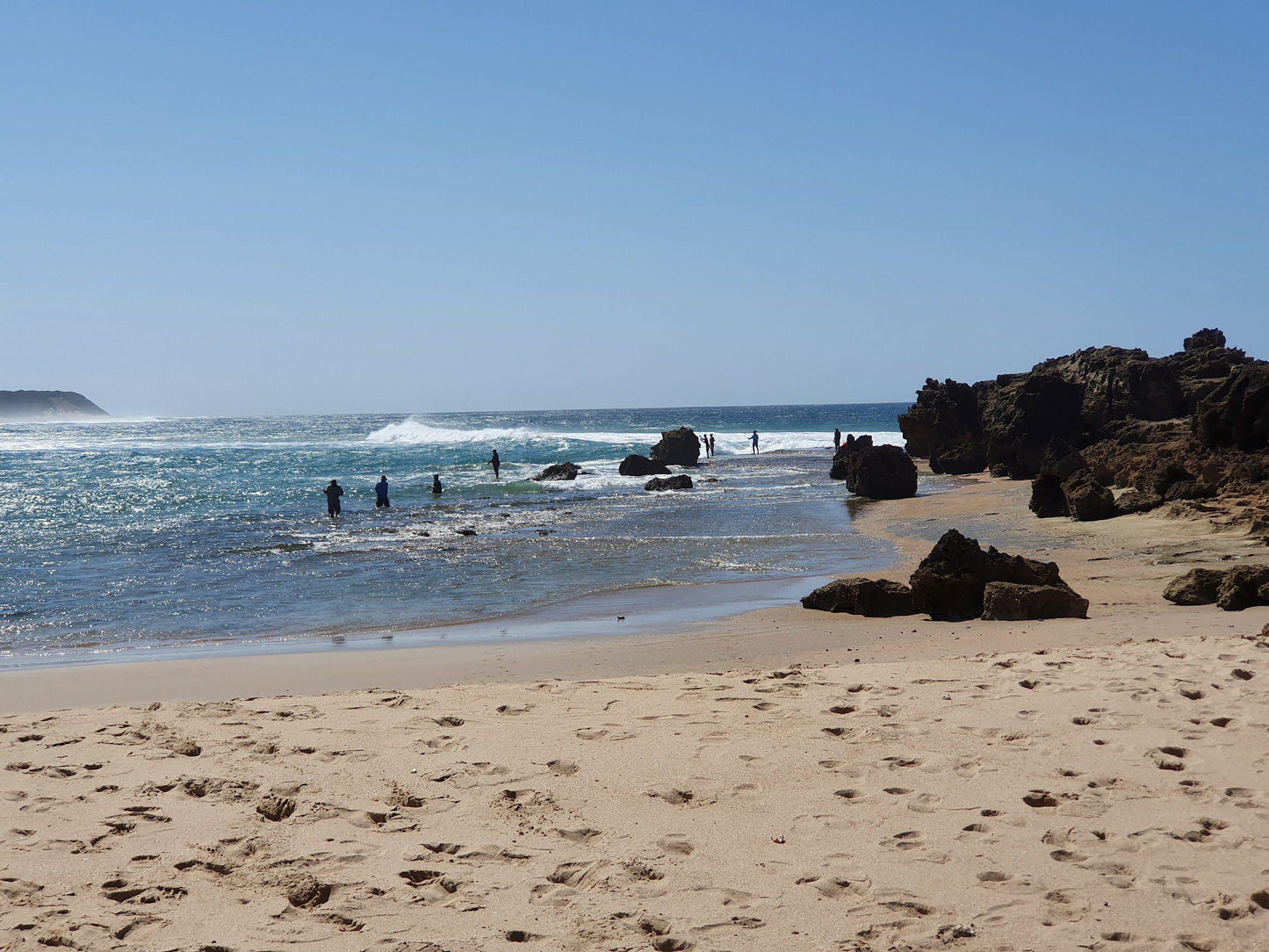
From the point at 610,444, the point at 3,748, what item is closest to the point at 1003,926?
the point at 3,748

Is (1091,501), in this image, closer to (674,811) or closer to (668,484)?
(674,811)

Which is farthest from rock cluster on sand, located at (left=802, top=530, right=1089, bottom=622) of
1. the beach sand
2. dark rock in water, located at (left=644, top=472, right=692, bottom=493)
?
dark rock in water, located at (left=644, top=472, right=692, bottom=493)

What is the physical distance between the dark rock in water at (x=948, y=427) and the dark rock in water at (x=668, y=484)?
11191 millimetres

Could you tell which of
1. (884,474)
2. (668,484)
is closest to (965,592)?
(884,474)

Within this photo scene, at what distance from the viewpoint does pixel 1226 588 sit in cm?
990

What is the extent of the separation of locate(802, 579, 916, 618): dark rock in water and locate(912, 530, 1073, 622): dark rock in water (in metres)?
0.20

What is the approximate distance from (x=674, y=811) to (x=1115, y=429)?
3060 centimetres

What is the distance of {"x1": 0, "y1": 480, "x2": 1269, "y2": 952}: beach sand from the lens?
3553 millimetres

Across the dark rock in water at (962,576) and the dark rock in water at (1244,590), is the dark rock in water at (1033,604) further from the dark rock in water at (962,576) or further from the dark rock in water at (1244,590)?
the dark rock in water at (1244,590)

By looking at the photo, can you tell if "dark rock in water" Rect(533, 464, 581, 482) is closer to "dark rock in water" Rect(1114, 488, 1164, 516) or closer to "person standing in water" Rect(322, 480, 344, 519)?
"person standing in water" Rect(322, 480, 344, 519)

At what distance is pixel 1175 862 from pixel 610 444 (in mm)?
72000

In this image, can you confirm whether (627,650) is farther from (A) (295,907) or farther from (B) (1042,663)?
(A) (295,907)

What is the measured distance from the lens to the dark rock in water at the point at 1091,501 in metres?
19.2

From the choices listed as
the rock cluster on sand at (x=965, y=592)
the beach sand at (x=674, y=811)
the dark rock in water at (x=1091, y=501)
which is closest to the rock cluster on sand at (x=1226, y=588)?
the rock cluster on sand at (x=965, y=592)
